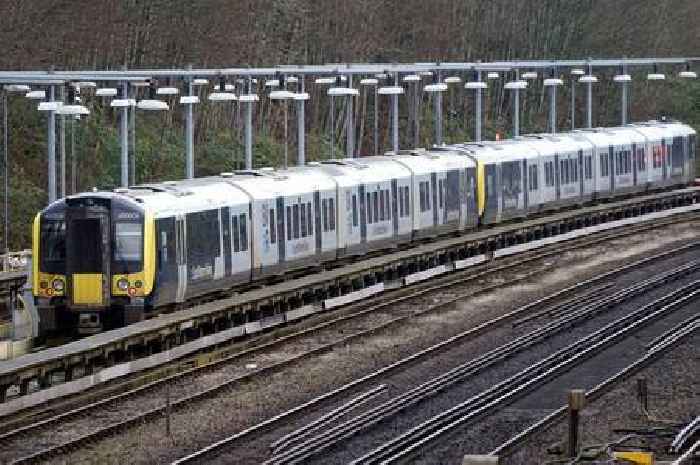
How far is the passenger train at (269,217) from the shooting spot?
1283 inches

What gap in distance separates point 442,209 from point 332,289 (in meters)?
8.91

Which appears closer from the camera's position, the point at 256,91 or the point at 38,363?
the point at 38,363

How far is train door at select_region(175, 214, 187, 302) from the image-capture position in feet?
111

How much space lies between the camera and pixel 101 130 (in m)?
59.1

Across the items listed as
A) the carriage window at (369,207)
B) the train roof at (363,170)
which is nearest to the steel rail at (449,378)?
the carriage window at (369,207)


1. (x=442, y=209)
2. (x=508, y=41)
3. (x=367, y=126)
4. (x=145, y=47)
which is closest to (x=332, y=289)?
(x=442, y=209)

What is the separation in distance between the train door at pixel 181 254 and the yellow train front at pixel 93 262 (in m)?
1.14

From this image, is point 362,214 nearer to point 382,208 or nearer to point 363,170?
point 363,170

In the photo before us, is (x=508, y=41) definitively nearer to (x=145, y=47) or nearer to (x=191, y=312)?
(x=145, y=47)

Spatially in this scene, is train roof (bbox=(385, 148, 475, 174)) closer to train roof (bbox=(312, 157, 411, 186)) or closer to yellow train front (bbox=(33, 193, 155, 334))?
train roof (bbox=(312, 157, 411, 186))

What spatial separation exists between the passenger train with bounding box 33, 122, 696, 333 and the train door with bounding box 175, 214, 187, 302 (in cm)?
3

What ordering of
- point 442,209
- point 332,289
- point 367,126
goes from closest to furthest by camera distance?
point 332,289 < point 442,209 < point 367,126

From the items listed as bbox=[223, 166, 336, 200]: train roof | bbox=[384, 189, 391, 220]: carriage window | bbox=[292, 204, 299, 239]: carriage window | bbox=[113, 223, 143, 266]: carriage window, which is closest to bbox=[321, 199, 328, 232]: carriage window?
bbox=[223, 166, 336, 200]: train roof

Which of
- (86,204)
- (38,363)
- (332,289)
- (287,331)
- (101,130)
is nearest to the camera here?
(38,363)
